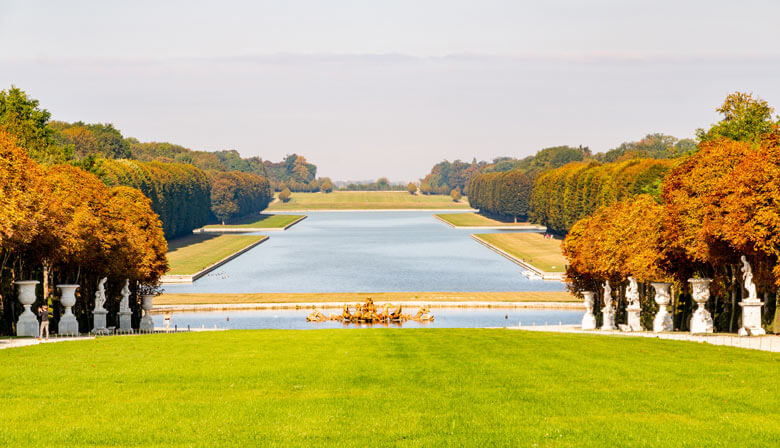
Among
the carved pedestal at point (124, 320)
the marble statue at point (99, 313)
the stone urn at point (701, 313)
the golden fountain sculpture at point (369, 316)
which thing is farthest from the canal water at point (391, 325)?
the stone urn at point (701, 313)

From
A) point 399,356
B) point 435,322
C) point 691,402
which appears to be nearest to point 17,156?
point 399,356

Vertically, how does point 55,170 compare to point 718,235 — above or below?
above

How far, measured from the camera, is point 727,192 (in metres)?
36.0

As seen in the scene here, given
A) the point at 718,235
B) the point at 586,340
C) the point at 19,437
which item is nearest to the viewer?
the point at 19,437

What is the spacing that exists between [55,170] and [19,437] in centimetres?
3990

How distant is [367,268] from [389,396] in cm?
8066

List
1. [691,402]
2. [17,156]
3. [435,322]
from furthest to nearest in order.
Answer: [435,322]
[17,156]
[691,402]

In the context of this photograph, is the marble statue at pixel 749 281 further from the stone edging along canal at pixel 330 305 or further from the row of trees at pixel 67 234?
the stone edging along canal at pixel 330 305

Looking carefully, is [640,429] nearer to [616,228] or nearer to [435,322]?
[616,228]

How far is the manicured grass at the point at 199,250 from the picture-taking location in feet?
300

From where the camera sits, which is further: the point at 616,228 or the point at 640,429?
the point at 616,228

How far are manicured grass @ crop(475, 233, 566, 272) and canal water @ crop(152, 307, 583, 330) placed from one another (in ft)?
66.6

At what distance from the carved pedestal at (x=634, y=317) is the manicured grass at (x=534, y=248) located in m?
34.4

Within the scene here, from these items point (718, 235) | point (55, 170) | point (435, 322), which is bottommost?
point (435, 322)
